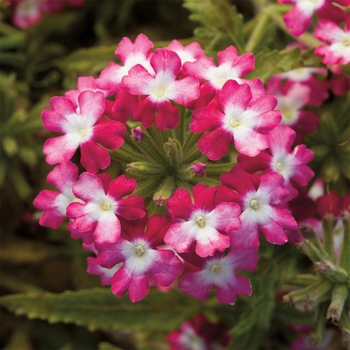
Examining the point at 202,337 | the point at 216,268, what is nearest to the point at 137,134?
the point at 216,268

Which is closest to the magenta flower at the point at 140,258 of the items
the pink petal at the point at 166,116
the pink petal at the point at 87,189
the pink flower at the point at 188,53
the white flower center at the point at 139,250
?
the white flower center at the point at 139,250

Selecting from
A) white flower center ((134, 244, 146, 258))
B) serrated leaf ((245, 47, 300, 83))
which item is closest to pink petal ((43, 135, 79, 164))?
white flower center ((134, 244, 146, 258))

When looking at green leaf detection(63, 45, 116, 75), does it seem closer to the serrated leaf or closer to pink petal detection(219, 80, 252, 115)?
the serrated leaf

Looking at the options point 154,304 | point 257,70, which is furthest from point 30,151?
point 257,70

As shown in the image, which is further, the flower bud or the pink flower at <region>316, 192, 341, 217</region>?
the pink flower at <region>316, 192, 341, 217</region>

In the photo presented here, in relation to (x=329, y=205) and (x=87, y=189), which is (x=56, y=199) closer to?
(x=87, y=189)

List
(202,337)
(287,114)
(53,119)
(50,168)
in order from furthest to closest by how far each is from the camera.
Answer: (50,168), (202,337), (287,114), (53,119)

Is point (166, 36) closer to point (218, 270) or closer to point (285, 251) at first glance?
point (285, 251)
